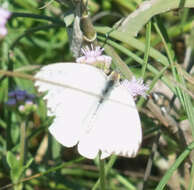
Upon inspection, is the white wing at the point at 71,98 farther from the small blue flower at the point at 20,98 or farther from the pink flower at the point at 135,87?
the small blue flower at the point at 20,98

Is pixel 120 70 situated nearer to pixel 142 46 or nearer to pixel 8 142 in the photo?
pixel 142 46

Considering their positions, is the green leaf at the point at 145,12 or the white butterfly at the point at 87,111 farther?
the green leaf at the point at 145,12

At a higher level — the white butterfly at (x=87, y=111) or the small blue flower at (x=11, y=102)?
the white butterfly at (x=87, y=111)

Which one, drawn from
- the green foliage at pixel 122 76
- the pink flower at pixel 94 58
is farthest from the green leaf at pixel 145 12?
the pink flower at pixel 94 58

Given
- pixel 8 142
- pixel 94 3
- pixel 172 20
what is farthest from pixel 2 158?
pixel 172 20

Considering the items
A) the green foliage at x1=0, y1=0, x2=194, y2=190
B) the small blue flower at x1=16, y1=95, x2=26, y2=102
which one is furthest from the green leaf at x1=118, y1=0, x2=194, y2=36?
the small blue flower at x1=16, y1=95, x2=26, y2=102

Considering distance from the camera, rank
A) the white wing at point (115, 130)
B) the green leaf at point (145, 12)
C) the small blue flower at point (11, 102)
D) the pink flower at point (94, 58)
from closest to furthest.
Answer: the white wing at point (115, 130), the pink flower at point (94, 58), the green leaf at point (145, 12), the small blue flower at point (11, 102)

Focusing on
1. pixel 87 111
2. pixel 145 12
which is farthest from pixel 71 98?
pixel 145 12
